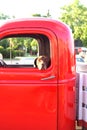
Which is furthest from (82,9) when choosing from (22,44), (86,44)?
(22,44)

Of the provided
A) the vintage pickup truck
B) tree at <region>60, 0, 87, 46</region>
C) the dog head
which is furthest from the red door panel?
tree at <region>60, 0, 87, 46</region>

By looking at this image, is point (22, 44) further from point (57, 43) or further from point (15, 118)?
point (15, 118)

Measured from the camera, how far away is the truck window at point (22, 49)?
4.26 meters

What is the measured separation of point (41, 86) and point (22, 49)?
686mm

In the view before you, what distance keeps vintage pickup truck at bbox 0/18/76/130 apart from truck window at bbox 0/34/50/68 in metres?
0.09

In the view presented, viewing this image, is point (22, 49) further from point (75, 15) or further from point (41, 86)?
point (75, 15)

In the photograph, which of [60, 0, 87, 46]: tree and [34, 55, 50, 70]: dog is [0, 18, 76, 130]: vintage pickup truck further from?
[60, 0, 87, 46]: tree

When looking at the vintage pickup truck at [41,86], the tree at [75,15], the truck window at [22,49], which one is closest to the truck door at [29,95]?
the vintage pickup truck at [41,86]

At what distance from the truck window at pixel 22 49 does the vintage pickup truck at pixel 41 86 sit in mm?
90

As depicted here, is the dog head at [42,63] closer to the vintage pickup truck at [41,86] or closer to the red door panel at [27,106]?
the vintage pickup truck at [41,86]

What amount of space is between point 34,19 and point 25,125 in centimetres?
124

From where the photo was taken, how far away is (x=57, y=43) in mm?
4086

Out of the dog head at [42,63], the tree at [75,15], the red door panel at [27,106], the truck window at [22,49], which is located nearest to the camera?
the red door panel at [27,106]

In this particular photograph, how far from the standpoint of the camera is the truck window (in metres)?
4.26
